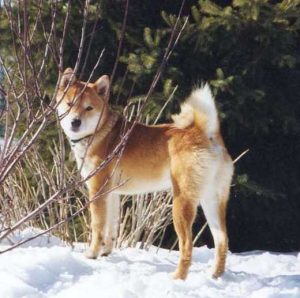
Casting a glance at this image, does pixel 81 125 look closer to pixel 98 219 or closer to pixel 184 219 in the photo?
pixel 98 219

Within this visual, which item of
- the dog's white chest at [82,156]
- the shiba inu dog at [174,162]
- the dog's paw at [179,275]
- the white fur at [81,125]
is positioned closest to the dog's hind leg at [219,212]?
the shiba inu dog at [174,162]

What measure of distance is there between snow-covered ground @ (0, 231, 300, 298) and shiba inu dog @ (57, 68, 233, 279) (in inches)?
7.3

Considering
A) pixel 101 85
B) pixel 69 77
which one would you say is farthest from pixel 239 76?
pixel 69 77

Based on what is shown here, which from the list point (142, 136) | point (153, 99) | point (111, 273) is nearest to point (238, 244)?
point (153, 99)

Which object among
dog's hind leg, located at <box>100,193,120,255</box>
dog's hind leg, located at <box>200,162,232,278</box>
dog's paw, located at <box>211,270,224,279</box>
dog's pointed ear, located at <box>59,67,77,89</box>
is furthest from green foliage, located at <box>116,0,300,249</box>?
dog's paw, located at <box>211,270,224,279</box>

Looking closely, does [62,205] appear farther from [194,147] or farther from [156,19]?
[156,19]

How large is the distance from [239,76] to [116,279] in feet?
9.46

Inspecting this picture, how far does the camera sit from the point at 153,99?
5621 millimetres

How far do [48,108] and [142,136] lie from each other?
218 centimetres

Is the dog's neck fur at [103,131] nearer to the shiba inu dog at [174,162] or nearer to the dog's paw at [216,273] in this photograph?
the shiba inu dog at [174,162]

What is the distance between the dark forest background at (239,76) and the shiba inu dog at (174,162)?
4.35 ft

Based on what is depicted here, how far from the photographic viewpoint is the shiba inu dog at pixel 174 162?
150 inches

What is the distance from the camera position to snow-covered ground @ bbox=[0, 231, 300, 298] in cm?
320

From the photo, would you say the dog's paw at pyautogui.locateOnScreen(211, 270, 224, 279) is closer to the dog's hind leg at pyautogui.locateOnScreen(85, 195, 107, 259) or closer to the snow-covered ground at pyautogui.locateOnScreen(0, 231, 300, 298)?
the snow-covered ground at pyautogui.locateOnScreen(0, 231, 300, 298)
